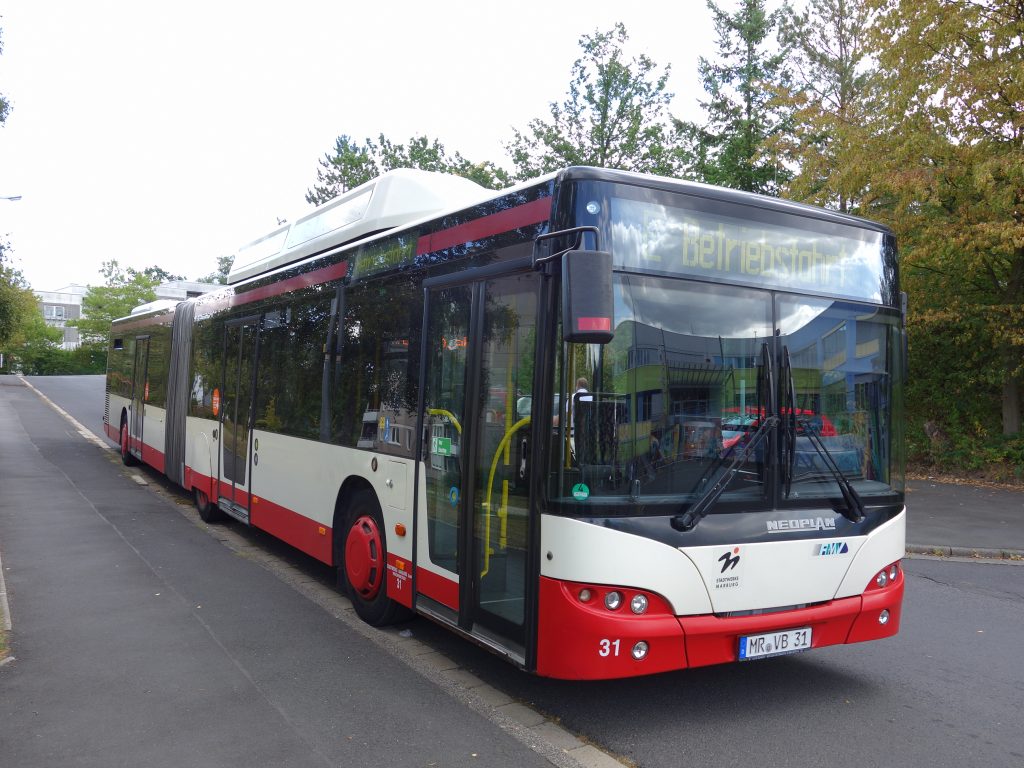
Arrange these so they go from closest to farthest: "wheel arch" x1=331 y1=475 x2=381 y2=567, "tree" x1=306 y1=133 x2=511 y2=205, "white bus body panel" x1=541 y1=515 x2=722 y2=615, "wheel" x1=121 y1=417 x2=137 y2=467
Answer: "white bus body panel" x1=541 y1=515 x2=722 y2=615 < "wheel arch" x1=331 y1=475 x2=381 y2=567 < "wheel" x1=121 y1=417 x2=137 y2=467 < "tree" x1=306 y1=133 x2=511 y2=205

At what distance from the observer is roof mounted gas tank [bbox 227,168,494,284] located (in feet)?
24.4

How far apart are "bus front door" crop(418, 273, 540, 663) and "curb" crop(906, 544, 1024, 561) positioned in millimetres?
7282

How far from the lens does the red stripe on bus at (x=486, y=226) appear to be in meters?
4.86

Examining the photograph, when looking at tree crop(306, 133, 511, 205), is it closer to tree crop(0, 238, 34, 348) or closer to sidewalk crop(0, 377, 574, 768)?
tree crop(0, 238, 34, 348)

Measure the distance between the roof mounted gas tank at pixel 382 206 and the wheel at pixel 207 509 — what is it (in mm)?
3684

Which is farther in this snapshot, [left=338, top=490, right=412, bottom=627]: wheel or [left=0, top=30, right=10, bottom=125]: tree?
[left=0, top=30, right=10, bottom=125]: tree

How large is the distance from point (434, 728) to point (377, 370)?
276cm

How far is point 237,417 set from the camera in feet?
31.8

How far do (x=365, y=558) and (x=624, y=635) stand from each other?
2777 millimetres

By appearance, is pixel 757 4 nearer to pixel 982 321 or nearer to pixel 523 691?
pixel 982 321

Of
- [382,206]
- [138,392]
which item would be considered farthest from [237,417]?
[138,392]

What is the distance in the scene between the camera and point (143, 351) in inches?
610

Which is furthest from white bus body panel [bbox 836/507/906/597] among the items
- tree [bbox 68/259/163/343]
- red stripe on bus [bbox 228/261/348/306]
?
tree [bbox 68/259/163/343]

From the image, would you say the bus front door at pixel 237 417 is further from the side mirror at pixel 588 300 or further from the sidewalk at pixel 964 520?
the sidewalk at pixel 964 520
